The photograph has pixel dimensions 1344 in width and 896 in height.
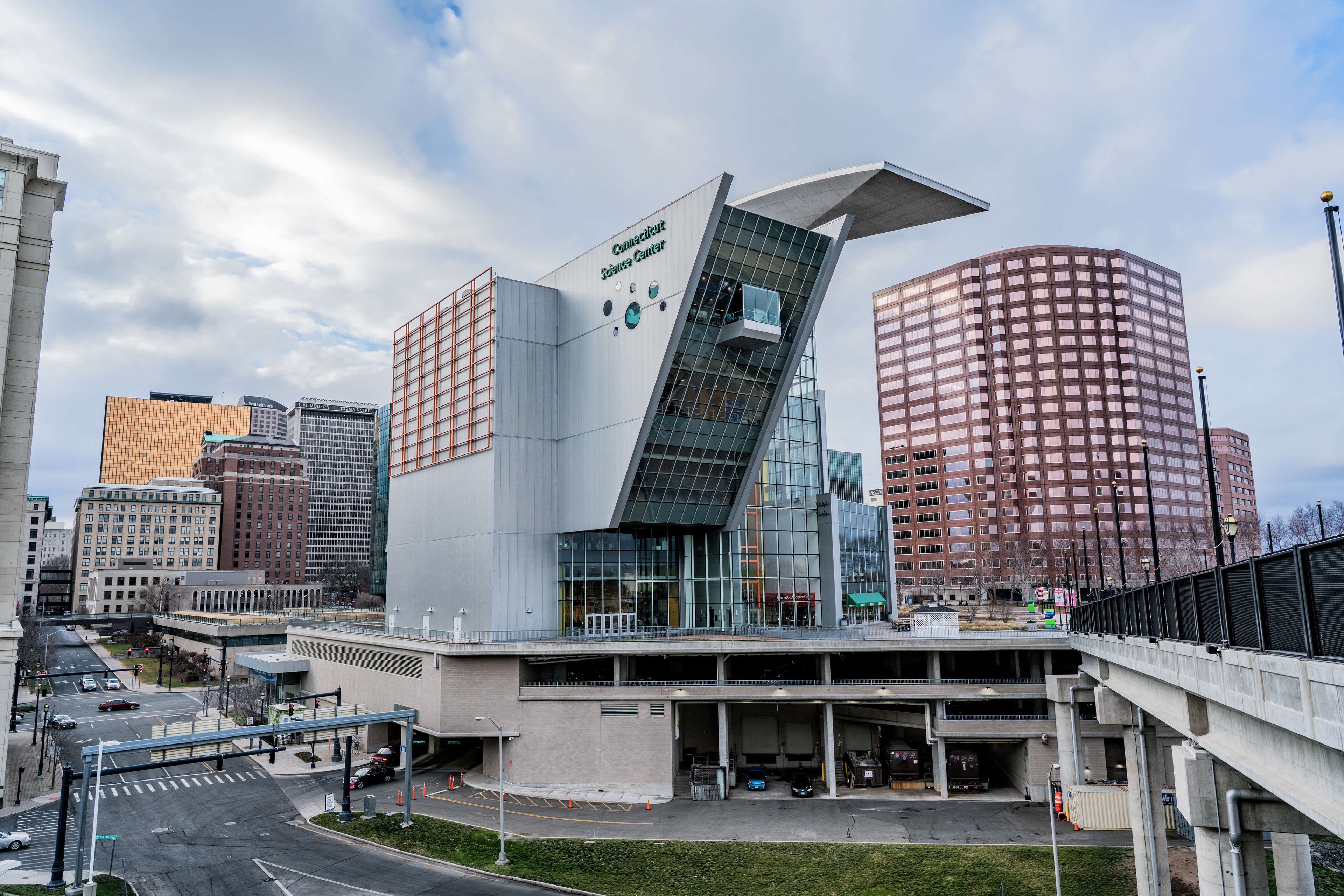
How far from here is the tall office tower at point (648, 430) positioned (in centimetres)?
5772

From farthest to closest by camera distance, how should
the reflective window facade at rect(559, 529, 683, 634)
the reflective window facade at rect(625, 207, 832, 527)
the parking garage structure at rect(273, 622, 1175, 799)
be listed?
the reflective window facade at rect(559, 529, 683, 634), the reflective window facade at rect(625, 207, 832, 527), the parking garage structure at rect(273, 622, 1175, 799)

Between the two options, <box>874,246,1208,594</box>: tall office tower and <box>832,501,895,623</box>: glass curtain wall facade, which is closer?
<box>832,501,895,623</box>: glass curtain wall facade

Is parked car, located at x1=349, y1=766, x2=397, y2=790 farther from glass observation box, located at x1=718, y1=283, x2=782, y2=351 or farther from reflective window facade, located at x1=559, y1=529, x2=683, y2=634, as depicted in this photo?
glass observation box, located at x1=718, y1=283, x2=782, y2=351

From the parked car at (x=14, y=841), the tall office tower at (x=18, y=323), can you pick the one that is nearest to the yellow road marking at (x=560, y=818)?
the parked car at (x=14, y=841)

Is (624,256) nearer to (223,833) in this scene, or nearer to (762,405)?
(762,405)

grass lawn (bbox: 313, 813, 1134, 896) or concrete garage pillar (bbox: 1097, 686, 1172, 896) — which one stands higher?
concrete garage pillar (bbox: 1097, 686, 1172, 896)

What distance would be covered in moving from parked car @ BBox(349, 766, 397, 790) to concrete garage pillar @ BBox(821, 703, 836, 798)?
30.0 m

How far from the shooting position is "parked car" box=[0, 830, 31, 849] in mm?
42344

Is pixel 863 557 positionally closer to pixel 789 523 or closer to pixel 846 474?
pixel 789 523

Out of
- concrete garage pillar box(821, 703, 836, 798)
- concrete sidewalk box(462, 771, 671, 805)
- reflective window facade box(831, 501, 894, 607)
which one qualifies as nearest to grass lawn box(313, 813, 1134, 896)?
concrete sidewalk box(462, 771, 671, 805)

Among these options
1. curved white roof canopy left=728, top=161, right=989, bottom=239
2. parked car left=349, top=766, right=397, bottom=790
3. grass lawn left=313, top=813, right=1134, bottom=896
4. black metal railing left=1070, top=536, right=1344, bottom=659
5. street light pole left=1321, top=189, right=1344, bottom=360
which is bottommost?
grass lawn left=313, top=813, right=1134, bottom=896

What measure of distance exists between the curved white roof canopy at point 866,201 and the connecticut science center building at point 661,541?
0.76 feet

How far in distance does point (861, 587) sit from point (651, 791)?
31163 mm

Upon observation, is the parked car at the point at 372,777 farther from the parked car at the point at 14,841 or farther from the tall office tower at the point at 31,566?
the tall office tower at the point at 31,566
